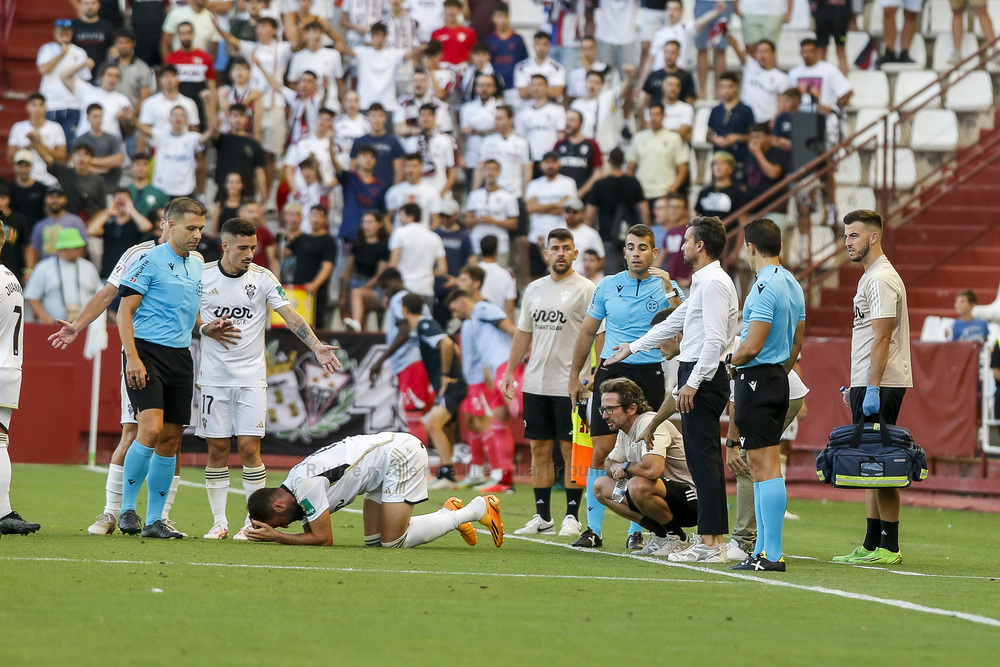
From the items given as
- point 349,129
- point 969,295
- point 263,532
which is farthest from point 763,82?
point 263,532

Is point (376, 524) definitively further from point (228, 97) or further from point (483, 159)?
point (228, 97)

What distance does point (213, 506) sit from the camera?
10.4m

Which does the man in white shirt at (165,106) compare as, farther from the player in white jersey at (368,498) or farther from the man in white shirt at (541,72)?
the player in white jersey at (368,498)

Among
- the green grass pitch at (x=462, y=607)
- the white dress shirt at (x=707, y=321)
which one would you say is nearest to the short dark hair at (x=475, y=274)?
the green grass pitch at (x=462, y=607)

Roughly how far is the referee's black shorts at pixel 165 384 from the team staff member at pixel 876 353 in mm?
4932

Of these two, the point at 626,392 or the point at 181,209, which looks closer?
the point at 626,392

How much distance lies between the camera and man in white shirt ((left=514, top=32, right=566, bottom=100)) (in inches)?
853

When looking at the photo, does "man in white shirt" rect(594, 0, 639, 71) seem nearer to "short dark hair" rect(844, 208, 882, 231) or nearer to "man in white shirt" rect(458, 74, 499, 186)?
"man in white shirt" rect(458, 74, 499, 186)

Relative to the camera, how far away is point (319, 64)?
22.2m

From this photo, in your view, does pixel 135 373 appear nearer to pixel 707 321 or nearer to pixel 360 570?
pixel 360 570

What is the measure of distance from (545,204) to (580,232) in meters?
1.37

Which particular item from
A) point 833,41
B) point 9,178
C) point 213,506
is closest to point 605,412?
point 213,506

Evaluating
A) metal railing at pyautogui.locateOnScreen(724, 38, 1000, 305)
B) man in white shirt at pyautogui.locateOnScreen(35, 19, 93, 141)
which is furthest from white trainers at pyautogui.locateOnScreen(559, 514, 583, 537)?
man in white shirt at pyautogui.locateOnScreen(35, 19, 93, 141)

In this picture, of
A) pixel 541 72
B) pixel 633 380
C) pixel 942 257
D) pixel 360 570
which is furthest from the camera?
pixel 541 72
